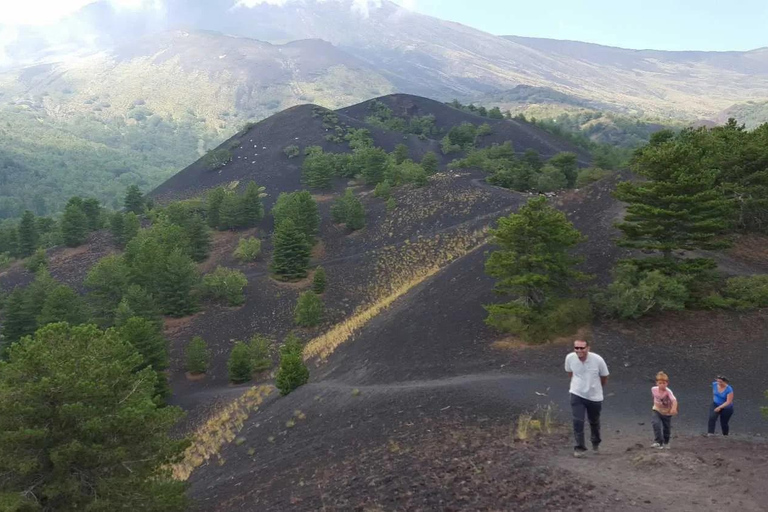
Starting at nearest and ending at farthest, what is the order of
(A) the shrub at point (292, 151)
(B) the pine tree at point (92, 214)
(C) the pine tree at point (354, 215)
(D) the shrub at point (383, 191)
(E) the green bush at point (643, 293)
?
(E) the green bush at point (643, 293) → (C) the pine tree at point (354, 215) → (D) the shrub at point (383, 191) → (B) the pine tree at point (92, 214) → (A) the shrub at point (292, 151)

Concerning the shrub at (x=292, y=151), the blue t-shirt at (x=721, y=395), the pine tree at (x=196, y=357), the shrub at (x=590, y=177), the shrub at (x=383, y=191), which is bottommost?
the pine tree at (x=196, y=357)

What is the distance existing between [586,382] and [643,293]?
7.28 m

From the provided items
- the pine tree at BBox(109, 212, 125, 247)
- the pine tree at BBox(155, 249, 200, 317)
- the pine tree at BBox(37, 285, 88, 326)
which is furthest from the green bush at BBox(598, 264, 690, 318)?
the pine tree at BBox(109, 212, 125, 247)

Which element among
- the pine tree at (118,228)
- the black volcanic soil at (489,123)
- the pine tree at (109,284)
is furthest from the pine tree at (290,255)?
the black volcanic soil at (489,123)

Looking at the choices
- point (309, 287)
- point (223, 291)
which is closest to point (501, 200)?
point (309, 287)

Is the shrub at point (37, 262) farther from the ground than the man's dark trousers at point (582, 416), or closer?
closer

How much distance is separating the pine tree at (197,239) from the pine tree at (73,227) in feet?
42.4

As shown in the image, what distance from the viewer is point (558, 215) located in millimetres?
14406

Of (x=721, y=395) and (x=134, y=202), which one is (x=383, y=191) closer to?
(x=134, y=202)

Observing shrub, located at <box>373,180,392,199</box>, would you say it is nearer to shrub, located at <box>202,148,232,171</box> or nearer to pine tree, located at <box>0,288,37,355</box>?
pine tree, located at <box>0,288,37,355</box>

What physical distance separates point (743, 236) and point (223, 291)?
27516mm

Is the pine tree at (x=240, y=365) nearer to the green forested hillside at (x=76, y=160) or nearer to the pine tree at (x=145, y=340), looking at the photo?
the pine tree at (x=145, y=340)

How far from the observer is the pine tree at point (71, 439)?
327 inches

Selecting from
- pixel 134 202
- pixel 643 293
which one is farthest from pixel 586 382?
pixel 134 202
